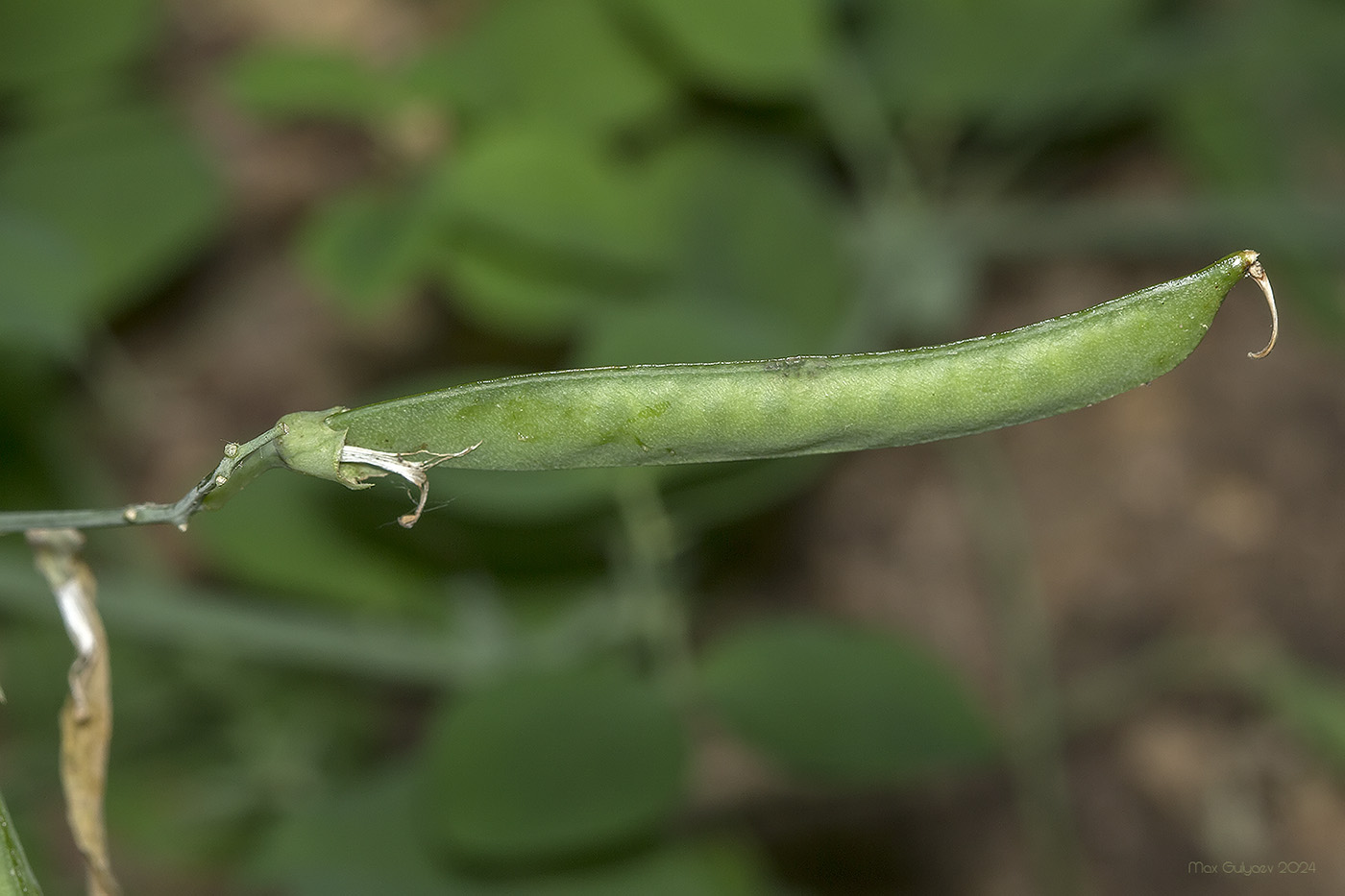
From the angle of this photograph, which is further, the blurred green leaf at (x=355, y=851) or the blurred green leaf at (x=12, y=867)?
the blurred green leaf at (x=355, y=851)

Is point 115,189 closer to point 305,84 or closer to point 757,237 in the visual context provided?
point 305,84

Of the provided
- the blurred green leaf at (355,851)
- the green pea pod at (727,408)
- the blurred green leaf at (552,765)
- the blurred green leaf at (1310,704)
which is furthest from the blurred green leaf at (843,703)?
the green pea pod at (727,408)

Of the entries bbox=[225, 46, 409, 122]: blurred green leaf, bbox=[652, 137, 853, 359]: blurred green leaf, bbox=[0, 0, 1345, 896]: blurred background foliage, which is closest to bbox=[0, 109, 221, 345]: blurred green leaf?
bbox=[0, 0, 1345, 896]: blurred background foliage

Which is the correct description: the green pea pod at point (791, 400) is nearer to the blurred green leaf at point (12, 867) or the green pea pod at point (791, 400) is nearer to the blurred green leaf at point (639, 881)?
the blurred green leaf at point (12, 867)

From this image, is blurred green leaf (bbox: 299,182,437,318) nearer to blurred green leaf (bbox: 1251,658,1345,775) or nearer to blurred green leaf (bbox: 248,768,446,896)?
blurred green leaf (bbox: 248,768,446,896)

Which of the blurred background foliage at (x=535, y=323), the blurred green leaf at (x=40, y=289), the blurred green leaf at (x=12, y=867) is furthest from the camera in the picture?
the blurred background foliage at (x=535, y=323)

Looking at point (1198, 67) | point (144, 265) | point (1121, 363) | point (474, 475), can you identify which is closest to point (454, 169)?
point (474, 475)

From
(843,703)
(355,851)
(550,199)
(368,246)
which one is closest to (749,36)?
(550,199)
